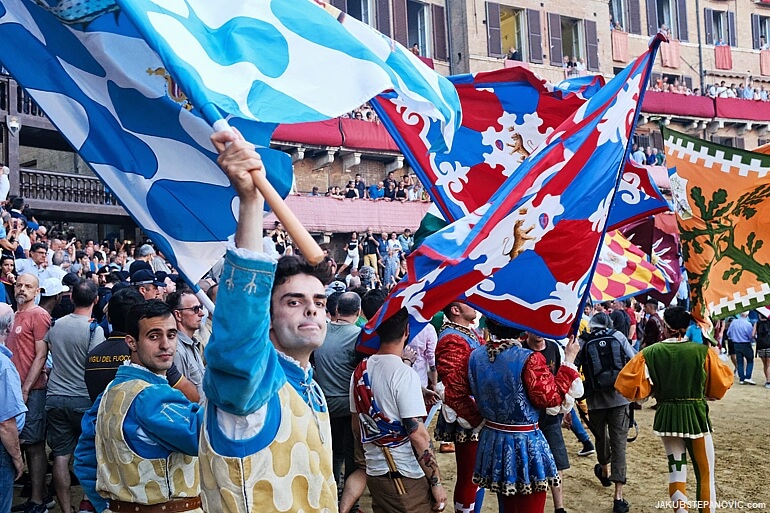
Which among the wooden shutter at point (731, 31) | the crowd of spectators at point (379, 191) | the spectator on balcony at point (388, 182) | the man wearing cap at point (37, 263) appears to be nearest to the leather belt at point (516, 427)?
the man wearing cap at point (37, 263)

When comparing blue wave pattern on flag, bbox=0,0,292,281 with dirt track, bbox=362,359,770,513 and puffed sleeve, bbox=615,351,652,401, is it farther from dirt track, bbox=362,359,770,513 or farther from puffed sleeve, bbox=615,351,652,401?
dirt track, bbox=362,359,770,513

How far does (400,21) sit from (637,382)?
24243 mm

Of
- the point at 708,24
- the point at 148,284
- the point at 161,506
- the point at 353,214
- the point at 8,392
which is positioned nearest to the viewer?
the point at 161,506

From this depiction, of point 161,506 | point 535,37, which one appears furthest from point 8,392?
point 535,37

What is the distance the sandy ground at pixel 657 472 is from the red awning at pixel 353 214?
45.6 feet

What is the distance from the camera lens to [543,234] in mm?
4383

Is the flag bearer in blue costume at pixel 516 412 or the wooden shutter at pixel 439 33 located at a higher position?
the wooden shutter at pixel 439 33

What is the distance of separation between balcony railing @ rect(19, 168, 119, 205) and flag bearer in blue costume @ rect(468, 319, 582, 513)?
16.9 meters

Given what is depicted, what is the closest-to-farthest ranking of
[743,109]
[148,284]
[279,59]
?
[279,59]
[148,284]
[743,109]

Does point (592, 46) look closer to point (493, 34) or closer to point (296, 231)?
point (493, 34)

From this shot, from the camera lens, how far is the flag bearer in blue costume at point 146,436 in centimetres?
296

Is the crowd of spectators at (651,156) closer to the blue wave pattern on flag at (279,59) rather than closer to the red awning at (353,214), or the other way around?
the red awning at (353,214)

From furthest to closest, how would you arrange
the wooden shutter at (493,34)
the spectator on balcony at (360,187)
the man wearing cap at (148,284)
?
the wooden shutter at (493,34)
the spectator on balcony at (360,187)
the man wearing cap at (148,284)

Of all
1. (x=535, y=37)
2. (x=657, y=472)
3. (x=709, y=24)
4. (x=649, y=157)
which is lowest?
(x=657, y=472)
